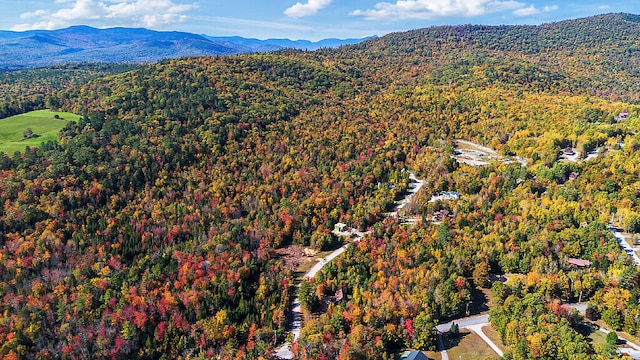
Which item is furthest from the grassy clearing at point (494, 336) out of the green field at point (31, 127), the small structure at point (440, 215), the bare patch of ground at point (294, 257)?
the green field at point (31, 127)

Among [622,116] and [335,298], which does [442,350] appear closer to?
[335,298]

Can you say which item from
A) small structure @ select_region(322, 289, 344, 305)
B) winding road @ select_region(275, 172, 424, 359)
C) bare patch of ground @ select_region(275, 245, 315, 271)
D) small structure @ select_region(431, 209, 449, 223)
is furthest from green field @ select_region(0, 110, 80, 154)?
small structure @ select_region(431, 209, 449, 223)

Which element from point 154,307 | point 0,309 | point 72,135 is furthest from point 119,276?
point 72,135

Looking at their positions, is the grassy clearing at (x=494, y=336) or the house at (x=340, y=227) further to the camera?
the house at (x=340, y=227)

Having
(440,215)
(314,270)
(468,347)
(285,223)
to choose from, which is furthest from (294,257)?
(468,347)

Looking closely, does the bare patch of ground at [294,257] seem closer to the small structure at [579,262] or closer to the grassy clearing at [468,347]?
the grassy clearing at [468,347]

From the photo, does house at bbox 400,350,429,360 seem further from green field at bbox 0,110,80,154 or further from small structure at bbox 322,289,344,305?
green field at bbox 0,110,80,154
